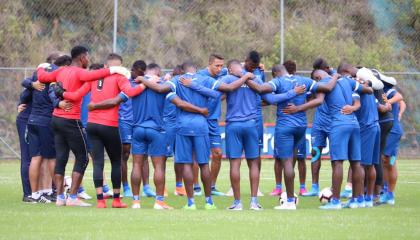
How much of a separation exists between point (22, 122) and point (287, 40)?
631 inches

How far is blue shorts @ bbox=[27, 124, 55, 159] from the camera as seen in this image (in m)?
16.8

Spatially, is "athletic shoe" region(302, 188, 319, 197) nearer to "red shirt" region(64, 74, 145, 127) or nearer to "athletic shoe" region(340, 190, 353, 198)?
"athletic shoe" region(340, 190, 353, 198)

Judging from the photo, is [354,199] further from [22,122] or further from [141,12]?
[141,12]

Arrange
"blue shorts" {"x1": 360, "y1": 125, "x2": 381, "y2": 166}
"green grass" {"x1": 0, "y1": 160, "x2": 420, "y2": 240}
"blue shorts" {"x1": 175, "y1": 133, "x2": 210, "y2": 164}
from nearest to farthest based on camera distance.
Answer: "green grass" {"x1": 0, "y1": 160, "x2": 420, "y2": 240} → "blue shorts" {"x1": 175, "y1": 133, "x2": 210, "y2": 164} → "blue shorts" {"x1": 360, "y1": 125, "x2": 381, "y2": 166}

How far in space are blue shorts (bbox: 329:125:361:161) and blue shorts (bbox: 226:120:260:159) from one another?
1200mm

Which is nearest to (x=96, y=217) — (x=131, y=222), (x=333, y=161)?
(x=131, y=222)

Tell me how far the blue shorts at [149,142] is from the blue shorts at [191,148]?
0.58 m

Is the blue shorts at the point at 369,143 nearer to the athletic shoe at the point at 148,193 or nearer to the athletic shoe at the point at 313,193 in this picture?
the athletic shoe at the point at 313,193

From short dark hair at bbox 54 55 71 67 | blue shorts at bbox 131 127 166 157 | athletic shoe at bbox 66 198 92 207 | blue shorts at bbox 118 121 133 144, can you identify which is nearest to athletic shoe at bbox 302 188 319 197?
blue shorts at bbox 118 121 133 144

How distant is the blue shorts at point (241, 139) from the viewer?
15.4 meters

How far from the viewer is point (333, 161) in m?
15.6

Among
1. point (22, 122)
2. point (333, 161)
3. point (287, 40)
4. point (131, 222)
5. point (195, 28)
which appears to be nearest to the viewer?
point (131, 222)

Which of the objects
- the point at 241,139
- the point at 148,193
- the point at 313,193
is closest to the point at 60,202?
the point at 148,193

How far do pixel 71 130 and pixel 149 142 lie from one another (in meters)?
1.25
